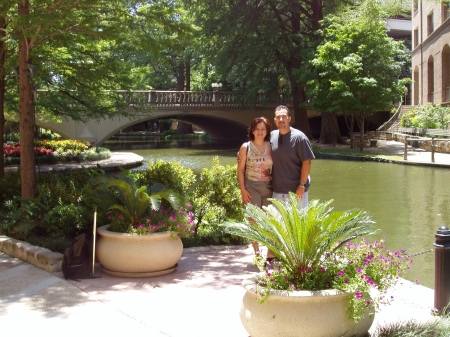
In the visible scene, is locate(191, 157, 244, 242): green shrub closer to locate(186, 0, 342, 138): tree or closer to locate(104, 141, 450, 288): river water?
locate(104, 141, 450, 288): river water

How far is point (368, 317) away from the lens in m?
4.66

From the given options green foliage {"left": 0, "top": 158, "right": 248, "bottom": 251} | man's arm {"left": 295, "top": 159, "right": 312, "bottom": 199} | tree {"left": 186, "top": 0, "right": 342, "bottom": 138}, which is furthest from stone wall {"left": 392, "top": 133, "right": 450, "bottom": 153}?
man's arm {"left": 295, "top": 159, "right": 312, "bottom": 199}

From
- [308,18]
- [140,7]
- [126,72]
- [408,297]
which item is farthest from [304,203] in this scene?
[308,18]

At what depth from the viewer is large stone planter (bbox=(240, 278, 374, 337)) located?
14.6ft

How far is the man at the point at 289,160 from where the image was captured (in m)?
6.88

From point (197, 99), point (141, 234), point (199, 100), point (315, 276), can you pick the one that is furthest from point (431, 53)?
point (315, 276)

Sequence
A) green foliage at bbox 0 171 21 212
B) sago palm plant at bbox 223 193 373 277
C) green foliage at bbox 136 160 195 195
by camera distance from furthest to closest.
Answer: green foliage at bbox 0 171 21 212 < green foliage at bbox 136 160 195 195 < sago palm plant at bbox 223 193 373 277

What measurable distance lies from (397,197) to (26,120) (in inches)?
429

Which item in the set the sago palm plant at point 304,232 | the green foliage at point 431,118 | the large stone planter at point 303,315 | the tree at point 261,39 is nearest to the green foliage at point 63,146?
the tree at point 261,39

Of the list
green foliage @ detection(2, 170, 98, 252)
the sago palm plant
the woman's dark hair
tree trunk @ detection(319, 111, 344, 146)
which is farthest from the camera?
tree trunk @ detection(319, 111, 344, 146)

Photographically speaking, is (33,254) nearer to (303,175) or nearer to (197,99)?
(303,175)

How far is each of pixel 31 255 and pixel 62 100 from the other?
1186cm

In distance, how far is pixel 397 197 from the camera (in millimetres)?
16859

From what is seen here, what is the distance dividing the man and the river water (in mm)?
1349
